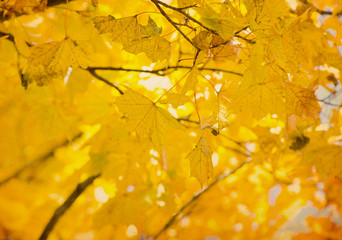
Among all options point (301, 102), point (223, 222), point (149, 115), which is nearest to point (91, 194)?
point (223, 222)

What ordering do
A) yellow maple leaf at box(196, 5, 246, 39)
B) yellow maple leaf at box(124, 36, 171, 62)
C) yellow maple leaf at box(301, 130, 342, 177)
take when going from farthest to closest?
yellow maple leaf at box(301, 130, 342, 177)
yellow maple leaf at box(124, 36, 171, 62)
yellow maple leaf at box(196, 5, 246, 39)

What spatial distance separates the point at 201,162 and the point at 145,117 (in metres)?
0.22

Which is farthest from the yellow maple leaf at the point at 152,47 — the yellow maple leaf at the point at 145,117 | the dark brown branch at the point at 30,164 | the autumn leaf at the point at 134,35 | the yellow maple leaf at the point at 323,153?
the dark brown branch at the point at 30,164

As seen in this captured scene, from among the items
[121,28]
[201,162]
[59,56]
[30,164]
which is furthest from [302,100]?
[30,164]

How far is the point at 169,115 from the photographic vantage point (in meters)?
0.81

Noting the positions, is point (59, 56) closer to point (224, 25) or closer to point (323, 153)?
point (224, 25)

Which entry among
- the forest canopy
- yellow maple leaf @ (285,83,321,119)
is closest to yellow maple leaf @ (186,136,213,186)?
the forest canopy

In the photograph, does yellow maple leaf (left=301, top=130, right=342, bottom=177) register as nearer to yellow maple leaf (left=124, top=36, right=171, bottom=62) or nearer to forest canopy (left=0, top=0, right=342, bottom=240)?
forest canopy (left=0, top=0, right=342, bottom=240)

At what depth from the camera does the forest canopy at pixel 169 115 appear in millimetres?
756

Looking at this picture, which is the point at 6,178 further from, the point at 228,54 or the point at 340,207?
the point at 340,207

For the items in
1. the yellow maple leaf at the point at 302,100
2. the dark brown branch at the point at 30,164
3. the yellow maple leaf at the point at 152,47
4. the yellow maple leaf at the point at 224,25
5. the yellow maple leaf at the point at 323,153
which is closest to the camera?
the yellow maple leaf at the point at 224,25

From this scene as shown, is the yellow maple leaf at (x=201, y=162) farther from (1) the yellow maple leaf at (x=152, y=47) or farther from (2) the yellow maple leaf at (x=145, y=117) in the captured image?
(1) the yellow maple leaf at (x=152, y=47)

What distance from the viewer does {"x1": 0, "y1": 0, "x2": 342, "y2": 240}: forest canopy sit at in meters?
0.76

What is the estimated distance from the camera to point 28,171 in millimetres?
1957
